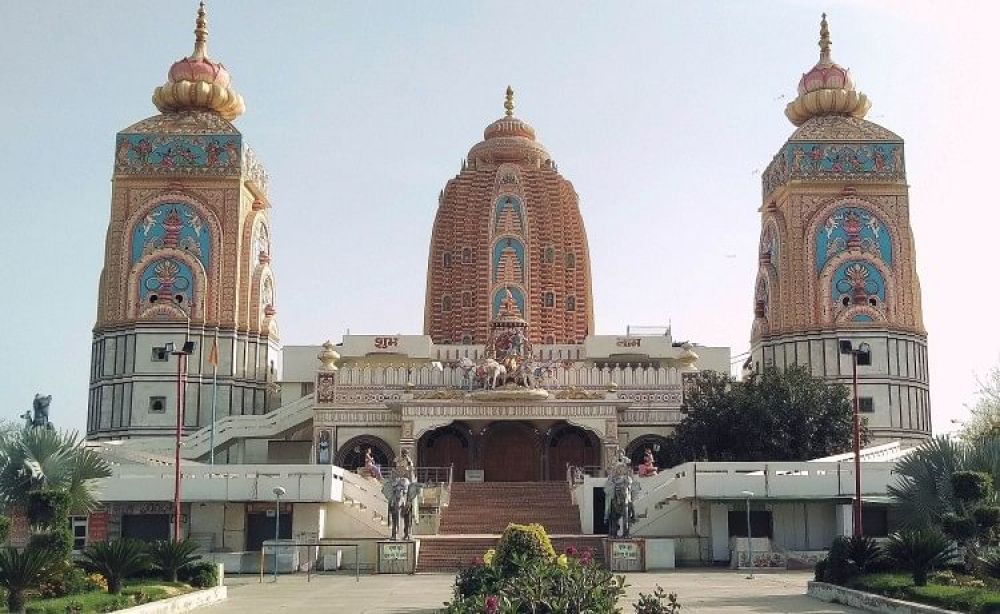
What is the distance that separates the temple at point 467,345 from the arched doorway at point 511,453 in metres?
0.09

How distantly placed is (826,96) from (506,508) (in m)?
29.9

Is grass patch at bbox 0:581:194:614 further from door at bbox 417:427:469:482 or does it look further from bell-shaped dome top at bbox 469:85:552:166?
bell-shaped dome top at bbox 469:85:552:166

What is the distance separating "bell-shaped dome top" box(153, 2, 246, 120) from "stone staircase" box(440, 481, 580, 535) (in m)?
24.4

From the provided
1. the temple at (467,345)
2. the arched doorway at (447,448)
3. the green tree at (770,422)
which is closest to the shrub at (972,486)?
the temple at (467,345)

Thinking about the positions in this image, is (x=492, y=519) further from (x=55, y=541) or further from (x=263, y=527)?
(x=55, y=541)

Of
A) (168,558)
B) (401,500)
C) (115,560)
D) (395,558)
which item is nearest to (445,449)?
(401,500)

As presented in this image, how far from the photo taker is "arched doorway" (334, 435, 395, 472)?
51.5 metres

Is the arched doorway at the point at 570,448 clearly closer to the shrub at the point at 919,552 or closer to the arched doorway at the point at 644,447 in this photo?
the arched doorway at the point at 644,447

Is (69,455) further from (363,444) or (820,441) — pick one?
(820,441)

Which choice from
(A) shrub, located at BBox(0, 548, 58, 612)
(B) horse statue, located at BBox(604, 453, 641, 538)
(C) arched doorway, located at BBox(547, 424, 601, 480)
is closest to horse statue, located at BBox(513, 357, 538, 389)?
(C) arched doorway, located at BBox(547, 424, 601, 480)

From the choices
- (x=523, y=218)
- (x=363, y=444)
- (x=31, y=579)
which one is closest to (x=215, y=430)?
(x=363, y=444)

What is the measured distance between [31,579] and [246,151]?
135ft

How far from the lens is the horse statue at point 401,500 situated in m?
36.2

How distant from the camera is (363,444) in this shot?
170 feet
